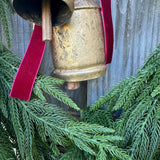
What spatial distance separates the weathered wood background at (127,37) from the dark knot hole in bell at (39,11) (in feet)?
1.16

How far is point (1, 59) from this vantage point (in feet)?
2.44

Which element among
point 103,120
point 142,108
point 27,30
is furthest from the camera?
point 27,30

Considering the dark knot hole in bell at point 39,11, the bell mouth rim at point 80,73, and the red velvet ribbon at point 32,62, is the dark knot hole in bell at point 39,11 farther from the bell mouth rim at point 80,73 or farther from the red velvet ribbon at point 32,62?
the bell mouth rim at point 80,73

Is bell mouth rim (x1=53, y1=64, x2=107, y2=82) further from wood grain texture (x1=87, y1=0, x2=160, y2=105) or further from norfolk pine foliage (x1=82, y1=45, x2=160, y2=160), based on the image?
wood grain texture (x1=87, y1=0, x2=160, y2=105)

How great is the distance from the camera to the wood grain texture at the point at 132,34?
35.2 inches

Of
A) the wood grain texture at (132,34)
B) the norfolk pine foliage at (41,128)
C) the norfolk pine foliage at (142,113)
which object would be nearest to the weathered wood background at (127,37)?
the wood grain texture at (132,34)

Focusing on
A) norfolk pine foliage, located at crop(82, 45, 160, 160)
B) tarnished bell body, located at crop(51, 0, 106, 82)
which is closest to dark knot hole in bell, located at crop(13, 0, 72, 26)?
tarnished bell body, located at crop(51, 0, 106, 82)

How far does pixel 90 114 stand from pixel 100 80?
0.66 ft

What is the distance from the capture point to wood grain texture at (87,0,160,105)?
0.90 metres

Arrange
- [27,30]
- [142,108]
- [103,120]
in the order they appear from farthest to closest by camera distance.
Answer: [27,30]
[103,120]
[142,108]

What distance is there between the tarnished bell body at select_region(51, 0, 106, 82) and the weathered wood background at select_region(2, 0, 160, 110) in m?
0.26

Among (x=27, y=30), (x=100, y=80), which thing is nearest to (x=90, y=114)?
(x=100, y=80)

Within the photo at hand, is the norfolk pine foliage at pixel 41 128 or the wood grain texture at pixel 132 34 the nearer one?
the norfolk pine foliage at pixel 41 128

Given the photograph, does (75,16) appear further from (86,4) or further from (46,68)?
(46,68)
